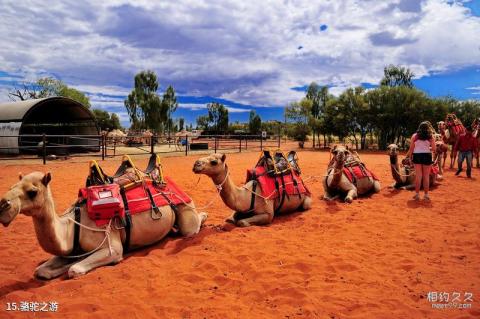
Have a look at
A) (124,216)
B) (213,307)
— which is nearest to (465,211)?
(213,307)

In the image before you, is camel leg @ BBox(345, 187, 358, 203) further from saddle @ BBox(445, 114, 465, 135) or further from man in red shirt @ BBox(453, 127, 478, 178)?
saddle @ BBox(445, 114, 465, 135)

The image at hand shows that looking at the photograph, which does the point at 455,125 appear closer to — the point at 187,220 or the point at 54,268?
the point at 187,220

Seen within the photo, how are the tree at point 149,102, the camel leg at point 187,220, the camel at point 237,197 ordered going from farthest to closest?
the tree at point 149,102 < the camel at point 237,197 < the camel leg at point 187,220

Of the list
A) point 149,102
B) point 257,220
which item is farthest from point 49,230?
point 149,102

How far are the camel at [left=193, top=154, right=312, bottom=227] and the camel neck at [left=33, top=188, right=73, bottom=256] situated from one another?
189 centimetres

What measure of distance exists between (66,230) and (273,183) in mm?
3361

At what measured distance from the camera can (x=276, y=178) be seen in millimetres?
5953

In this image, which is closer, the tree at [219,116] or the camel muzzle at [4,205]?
the camel muzzle at [4,205]

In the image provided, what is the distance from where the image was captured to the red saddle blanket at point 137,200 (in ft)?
12.4

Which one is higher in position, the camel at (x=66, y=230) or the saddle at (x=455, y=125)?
the saddle at (x=455, y=125)

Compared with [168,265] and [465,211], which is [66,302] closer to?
[168,265]

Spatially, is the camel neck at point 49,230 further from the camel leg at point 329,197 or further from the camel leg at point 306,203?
the camel leg at point 329,197

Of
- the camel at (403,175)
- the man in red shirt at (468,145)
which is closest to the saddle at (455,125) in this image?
the man in red shirt at (468,145)

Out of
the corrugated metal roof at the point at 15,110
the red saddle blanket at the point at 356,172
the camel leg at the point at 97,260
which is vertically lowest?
the camel leg at the point at 97,260
